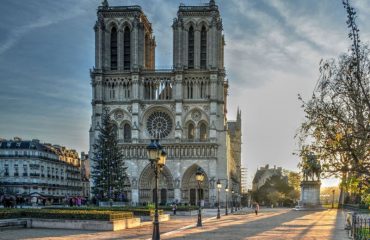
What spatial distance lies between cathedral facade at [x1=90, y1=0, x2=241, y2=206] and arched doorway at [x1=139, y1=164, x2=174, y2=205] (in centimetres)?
16

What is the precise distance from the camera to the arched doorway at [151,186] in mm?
99688

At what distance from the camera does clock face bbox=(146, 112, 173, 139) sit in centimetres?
10156

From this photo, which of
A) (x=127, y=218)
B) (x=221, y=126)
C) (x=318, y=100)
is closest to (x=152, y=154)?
(x=318, y=100)

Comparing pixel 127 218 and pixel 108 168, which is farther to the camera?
pixel 108 168

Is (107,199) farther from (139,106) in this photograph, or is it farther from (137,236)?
(137,236)

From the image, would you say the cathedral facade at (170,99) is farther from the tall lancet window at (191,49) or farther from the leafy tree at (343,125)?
the leafy tree at (343,125)

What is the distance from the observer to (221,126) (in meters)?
99.6

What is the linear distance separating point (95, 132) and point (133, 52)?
1470 cm

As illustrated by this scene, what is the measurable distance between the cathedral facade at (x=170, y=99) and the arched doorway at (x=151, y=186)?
0.53 feet

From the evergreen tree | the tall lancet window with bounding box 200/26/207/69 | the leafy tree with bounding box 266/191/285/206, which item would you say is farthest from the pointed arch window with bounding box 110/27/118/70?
the leafy tree with bounding box 266/191/285/206

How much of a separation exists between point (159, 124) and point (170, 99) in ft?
14.9

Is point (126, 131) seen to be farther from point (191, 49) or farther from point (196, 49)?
point (196, 49)

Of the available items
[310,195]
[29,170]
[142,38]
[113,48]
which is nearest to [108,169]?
[310,195]

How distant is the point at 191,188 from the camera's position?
330ft
